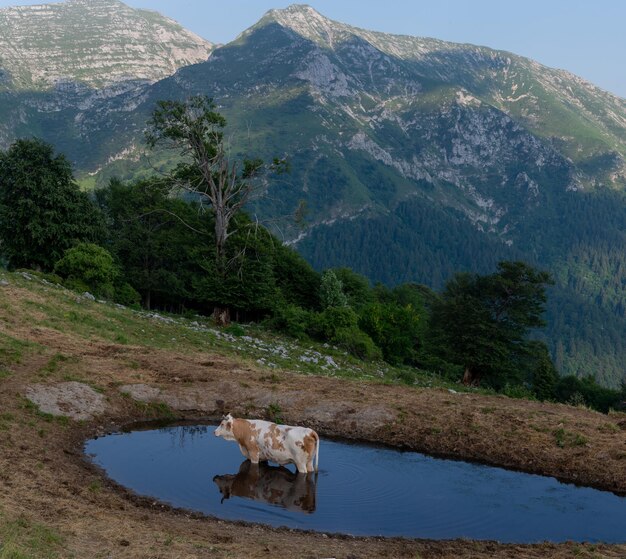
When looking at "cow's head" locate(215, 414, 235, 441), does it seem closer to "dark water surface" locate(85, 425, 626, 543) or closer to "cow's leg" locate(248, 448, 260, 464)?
"dark water surface" locate(85, 425, 626, 543)

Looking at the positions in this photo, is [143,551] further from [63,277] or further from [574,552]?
[63,277]

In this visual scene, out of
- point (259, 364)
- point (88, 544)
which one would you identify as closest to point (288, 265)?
point (259, 364)

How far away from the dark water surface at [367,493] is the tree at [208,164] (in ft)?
95.4

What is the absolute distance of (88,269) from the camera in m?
51.0

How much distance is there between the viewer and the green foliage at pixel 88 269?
5075cm

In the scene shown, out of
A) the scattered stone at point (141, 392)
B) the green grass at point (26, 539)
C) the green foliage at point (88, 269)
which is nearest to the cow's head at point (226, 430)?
the scattered stone at point (141, 392)

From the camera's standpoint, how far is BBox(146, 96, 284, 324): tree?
48.2 m

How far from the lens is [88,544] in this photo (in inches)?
470

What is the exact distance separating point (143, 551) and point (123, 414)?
12.2 metres

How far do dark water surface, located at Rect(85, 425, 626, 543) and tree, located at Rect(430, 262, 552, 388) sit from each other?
3438cm

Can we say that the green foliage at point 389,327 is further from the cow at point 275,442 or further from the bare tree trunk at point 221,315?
the cow at point 275,442

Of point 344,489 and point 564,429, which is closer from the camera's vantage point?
point 344,489

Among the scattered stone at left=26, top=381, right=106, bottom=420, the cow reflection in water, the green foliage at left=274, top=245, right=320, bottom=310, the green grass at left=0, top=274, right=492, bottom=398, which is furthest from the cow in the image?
the green foliage at left=274, top=245, right=320, bottom=310

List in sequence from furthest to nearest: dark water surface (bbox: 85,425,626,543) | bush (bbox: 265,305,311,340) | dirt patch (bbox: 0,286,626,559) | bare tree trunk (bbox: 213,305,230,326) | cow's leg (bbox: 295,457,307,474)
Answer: bare tree trunk (bbox: 213,305,230,326) → bush (bbox: 265,305,311,340) → cow's leg (bbox: 295,457,307,474) → dark water surface (bbox: 85,425,626,543) → dirt patch (bbox: 0,286,626,559)
